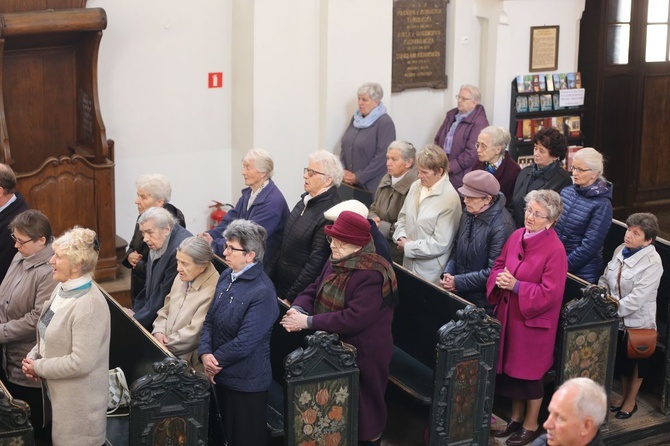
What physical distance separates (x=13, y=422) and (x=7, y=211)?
6.53ft

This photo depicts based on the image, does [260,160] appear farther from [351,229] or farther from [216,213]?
[216,213]

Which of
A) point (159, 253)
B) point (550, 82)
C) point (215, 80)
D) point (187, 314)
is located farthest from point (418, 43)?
point (187, 314)

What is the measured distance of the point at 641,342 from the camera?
6586 millimetres

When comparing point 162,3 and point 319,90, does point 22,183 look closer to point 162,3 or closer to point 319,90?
point 162,3

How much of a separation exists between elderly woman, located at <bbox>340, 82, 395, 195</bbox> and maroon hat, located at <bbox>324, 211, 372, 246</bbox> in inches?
142

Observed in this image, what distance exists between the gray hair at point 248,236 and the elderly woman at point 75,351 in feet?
2.42

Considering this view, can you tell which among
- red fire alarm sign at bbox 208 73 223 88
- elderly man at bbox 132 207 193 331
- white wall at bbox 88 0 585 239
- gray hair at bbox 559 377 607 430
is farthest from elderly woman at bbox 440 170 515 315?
red fire alarm sign at bbox 208 73 223 88

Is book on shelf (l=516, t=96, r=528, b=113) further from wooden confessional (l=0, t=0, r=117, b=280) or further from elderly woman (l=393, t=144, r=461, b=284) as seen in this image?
wooden confessional (l=0, t=0, r=117, b=280)

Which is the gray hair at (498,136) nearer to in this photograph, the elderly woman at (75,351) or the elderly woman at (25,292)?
the elderly woman at (25,292)

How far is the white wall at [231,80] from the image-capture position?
9.11m

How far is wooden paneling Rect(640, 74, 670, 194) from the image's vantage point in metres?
10.9

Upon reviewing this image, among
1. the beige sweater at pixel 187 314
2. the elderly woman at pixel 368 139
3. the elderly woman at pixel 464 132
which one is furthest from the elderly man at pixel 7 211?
the elderly woman at pixel 464 132

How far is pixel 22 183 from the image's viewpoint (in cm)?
811

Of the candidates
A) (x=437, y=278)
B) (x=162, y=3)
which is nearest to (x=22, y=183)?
(x=162, y=3)
